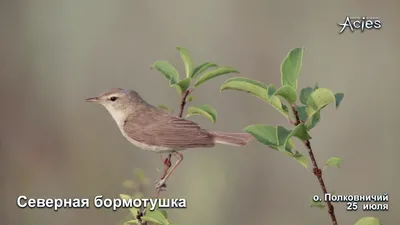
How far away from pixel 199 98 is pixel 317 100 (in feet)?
1.86

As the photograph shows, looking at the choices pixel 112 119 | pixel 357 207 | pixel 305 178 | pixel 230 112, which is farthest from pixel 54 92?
pixel 357 207

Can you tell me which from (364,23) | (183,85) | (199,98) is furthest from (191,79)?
(364,23)

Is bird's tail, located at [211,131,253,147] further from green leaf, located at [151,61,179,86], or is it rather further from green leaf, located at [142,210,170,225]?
green leaf, located at [142,210,170,225]

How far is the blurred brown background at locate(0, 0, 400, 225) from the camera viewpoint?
149 centimetres

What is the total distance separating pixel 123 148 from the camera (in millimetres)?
1496

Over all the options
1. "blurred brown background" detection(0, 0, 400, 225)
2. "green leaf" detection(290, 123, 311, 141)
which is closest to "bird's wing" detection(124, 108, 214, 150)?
"blurred brown background" detection(0, 0, 400, 225)

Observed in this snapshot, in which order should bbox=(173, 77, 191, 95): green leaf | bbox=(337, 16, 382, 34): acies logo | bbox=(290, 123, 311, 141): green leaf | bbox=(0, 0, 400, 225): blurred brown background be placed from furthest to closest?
bbox=(337, 16, 382, 34): acies logo < bbox=(0, 0, 400, 225): blurred brown background < bbox=(173, 77, 191, 95): green leaf < bbox=(290, 123, 311, 141): green leaf

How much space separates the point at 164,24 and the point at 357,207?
623 mm

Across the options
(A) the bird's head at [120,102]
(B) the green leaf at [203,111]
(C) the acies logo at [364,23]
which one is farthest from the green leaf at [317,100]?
(C) the acies logo at [364,23]

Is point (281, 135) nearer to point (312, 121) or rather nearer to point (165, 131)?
point (312, 121)

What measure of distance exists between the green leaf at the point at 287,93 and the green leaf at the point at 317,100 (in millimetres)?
29

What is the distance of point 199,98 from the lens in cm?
146

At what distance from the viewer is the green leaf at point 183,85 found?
111 centimetres

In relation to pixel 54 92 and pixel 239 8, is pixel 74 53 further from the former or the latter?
pixel 239 8
